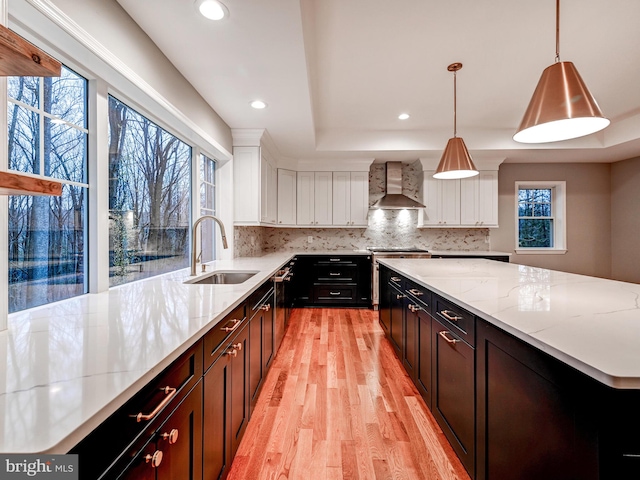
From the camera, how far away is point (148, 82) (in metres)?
1.92

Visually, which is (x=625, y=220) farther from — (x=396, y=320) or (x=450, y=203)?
(x=396, y=320)

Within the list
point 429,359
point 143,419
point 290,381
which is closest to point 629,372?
point 143,419

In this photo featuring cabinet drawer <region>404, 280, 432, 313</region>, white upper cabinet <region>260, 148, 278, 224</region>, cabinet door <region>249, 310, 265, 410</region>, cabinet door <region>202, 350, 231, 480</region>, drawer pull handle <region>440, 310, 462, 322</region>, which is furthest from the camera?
white upper cabinet <region>260, 148, 278, 224</region>

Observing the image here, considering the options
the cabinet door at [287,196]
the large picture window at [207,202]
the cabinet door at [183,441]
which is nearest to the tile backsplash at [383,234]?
the cabinet door at [287,196]

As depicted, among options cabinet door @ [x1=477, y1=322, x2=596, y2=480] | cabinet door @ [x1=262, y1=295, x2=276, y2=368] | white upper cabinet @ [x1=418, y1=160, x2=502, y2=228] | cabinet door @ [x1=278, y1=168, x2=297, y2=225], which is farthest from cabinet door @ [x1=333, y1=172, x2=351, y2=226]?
cabinet door @ [x1=477, y1=322, x2=596, y2=480]

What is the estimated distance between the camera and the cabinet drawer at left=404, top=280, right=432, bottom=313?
1.97m

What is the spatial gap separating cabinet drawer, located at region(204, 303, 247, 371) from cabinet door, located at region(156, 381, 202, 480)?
113 millimetres

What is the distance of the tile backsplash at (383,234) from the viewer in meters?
5.42

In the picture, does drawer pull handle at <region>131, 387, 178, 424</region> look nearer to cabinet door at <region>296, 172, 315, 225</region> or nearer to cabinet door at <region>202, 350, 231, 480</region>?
cabinet door at <region>202, 350, 231, 480</region>

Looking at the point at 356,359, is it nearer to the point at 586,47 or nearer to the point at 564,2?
the point at 564,2

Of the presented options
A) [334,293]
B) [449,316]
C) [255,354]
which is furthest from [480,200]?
[255,354]

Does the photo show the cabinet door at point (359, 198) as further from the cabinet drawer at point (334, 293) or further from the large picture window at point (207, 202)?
the large picture window at point (207, 202)

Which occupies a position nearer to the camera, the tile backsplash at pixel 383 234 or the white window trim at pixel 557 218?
the white window trim at pixel 557 218

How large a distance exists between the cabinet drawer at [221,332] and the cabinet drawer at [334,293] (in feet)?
10.5
